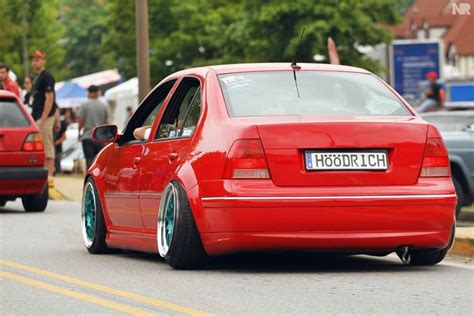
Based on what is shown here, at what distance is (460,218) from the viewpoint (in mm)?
19703

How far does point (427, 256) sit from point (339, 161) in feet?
3.84

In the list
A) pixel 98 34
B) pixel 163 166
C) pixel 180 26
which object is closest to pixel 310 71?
pixel 163 166

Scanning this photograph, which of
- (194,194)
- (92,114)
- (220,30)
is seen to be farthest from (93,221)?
(220,30)

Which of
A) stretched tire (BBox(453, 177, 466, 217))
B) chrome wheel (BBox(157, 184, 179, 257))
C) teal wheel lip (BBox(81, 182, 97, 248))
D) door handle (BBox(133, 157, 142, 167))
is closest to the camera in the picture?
chrome wheel (BBox(157, 184, 179, 257))

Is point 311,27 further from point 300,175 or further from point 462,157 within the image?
point 300,175

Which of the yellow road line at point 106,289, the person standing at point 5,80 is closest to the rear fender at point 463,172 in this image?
the person standing at point 5,80

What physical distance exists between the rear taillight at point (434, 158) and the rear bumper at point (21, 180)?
30.4 feet

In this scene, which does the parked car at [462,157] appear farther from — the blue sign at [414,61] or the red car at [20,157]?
the blue sign at [414,61]

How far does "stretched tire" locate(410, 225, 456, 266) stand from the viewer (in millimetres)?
10312

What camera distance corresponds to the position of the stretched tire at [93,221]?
11.9m

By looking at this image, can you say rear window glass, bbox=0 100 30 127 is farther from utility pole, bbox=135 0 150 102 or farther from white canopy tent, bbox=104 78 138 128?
white canopy tent, bbox=104 78 138 128

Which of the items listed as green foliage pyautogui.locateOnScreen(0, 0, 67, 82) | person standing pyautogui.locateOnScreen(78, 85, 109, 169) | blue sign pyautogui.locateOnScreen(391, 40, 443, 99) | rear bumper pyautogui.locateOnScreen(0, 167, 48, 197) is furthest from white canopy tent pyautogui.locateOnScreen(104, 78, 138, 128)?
rear bumper pyautogui.locateOnScreen(0, 167, 48, 197)

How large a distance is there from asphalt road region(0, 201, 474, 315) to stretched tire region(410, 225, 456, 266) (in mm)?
66

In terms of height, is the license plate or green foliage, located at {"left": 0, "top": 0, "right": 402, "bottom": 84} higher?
the license plate
